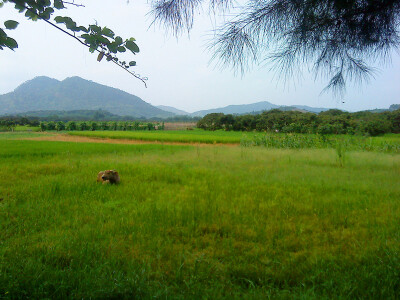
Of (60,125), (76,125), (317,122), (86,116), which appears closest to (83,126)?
(76,125)

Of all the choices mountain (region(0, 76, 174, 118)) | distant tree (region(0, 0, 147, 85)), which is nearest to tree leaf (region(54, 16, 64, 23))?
distant tree (region(0, 0, 147, 85))

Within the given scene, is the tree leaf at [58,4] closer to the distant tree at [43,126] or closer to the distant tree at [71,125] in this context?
the distant tree at [71,125]

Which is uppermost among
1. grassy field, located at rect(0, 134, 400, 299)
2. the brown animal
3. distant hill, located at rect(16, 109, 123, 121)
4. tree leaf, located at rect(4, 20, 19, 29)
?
distant hill, located at rect(16, 109, 123, 121)

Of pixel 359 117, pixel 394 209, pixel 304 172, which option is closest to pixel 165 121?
pixel 359 117

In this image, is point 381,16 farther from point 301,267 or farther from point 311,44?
point 301,267

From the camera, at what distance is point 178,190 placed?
453cm

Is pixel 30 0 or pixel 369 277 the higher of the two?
pixel 30 0

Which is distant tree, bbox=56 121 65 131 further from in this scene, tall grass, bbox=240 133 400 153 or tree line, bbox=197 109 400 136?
tall grass, bbox=240 133 400 153

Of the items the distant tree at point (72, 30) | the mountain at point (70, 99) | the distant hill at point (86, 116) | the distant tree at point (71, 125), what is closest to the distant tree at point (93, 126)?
the distant hill at point (86, 116)

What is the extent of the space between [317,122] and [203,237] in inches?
449

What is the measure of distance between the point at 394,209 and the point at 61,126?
112 ft

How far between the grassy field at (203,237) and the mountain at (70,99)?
116 feet

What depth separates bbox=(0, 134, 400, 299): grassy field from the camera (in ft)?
5.63

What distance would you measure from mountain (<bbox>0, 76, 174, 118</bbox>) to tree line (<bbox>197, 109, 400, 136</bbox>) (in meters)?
25.0
